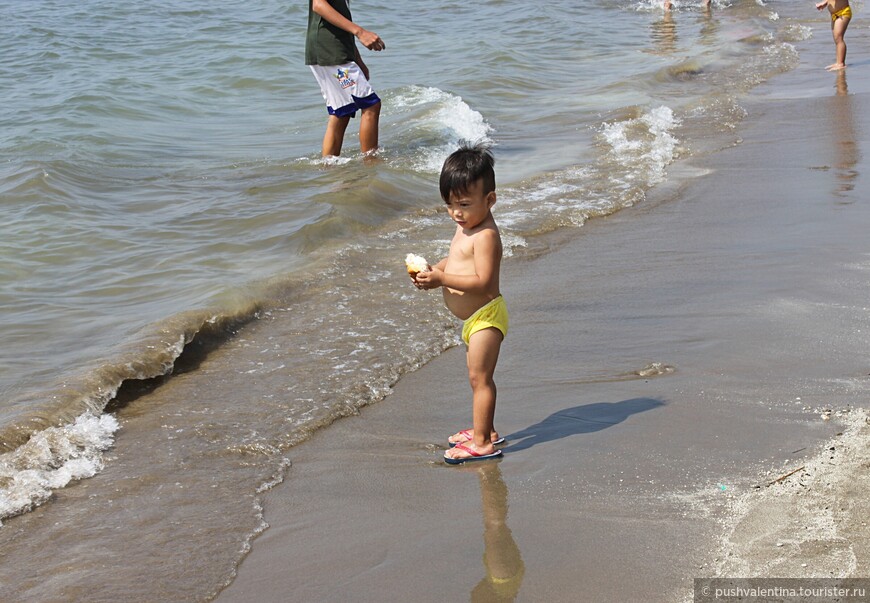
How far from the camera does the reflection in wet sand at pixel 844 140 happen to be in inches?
268

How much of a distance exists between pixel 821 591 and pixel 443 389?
2108 mm

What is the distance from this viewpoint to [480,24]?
17.7m

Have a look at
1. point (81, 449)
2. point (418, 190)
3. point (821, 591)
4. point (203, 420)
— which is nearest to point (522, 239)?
point (418, 190)

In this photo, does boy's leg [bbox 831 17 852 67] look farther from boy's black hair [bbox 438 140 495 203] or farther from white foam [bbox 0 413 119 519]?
white foam [bbox 0 413 119 519]

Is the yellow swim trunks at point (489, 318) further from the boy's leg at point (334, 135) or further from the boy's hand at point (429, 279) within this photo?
the boy's leg at point (334, 135)

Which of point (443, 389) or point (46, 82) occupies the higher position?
point (46, 82)

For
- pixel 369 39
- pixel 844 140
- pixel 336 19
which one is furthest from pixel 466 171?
pixel 844 140

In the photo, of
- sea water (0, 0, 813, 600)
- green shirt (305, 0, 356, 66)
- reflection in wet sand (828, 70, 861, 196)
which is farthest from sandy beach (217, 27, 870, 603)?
green shirt (305, 0, 356, 66)

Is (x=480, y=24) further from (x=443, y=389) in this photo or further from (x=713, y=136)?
(x=443, y=389)

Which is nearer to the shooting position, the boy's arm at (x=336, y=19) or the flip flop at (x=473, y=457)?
the flip flop at (x=473, y=457)

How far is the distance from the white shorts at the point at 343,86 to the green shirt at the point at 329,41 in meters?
0.07

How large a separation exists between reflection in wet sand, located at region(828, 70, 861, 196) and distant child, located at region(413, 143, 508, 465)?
3.78 meters

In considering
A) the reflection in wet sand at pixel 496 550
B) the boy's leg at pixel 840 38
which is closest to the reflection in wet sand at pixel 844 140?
the boy's leg at pixel 840 38

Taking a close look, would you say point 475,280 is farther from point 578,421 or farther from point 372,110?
point 372,110
